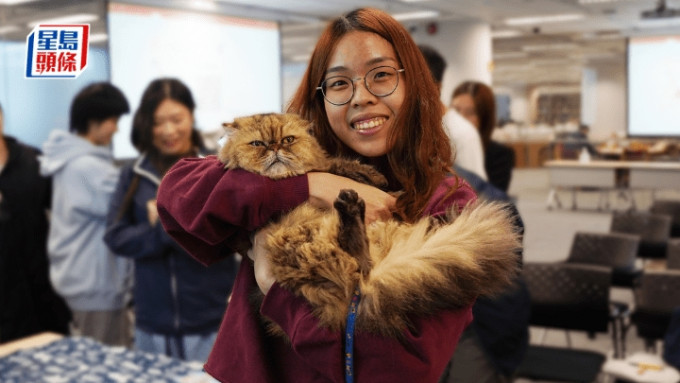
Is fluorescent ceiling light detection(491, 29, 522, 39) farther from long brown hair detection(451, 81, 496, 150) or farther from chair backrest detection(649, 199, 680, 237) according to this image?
long brown hair detection(451, 81, 496, 150)

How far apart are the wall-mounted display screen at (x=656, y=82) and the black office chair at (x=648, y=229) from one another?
745cm

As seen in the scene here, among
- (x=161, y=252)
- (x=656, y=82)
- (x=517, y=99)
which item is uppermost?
(x=517, y=99)

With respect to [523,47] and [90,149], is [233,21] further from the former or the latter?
[523,47]

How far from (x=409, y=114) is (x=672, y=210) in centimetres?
588

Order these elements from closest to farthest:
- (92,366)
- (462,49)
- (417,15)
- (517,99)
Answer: (92,366)
(417,15)
(462,49)
(517,99)

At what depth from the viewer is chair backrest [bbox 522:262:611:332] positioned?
3.47 m

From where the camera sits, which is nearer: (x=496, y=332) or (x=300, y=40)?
(x=496, y=332)

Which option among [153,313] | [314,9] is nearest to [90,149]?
[153,313]

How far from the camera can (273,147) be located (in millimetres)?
1193

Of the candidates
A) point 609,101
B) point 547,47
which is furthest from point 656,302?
point 609,101

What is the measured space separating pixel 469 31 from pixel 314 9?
11.7ft

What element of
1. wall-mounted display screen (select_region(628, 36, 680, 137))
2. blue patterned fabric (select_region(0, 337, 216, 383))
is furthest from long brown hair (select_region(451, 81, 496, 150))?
wall-mounted display screen (select_region(628, 36, 680, 137))

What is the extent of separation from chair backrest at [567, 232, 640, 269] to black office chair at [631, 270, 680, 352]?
107 cm

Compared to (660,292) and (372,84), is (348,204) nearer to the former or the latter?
(372,84)
